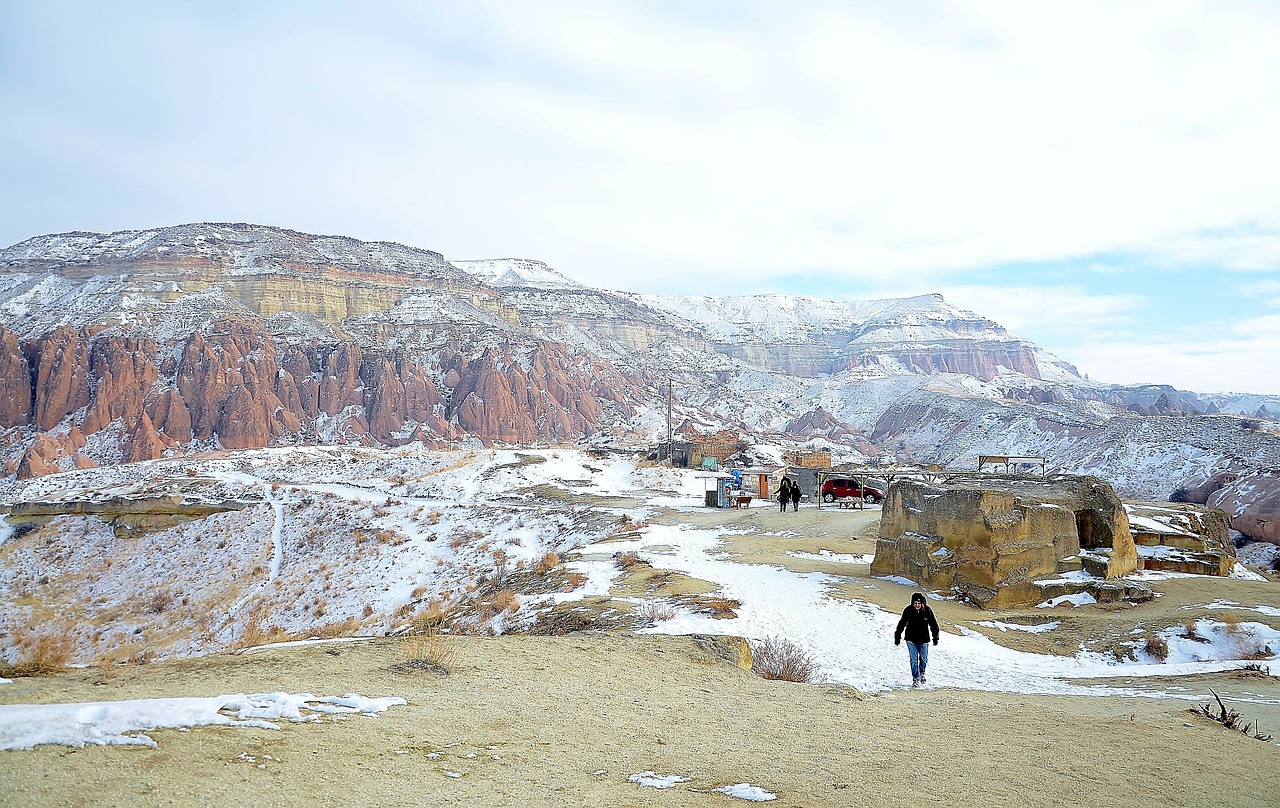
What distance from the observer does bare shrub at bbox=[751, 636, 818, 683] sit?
10.2m

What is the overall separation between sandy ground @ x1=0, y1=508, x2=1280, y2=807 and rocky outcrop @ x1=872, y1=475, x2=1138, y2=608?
18.3ft

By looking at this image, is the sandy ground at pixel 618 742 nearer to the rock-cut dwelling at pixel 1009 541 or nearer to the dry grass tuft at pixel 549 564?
the rock-cut dwelling at pixel 1009 541

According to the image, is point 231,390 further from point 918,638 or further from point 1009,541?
point 918,638

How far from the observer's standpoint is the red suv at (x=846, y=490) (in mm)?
33188

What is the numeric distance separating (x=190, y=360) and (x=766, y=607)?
303 feet

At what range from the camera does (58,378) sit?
3169 inches

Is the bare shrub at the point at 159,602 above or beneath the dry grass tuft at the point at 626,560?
beneath

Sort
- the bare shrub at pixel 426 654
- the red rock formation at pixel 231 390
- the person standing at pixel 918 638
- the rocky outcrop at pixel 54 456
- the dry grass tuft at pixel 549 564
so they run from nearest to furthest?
1. the bare shrub at pixel 426 654
2. the person standing at pixel 918 638
3. the dry grass tuft at pixel 549 564
4. the rocky outcrop at pixel 54 456
5. the red rock formation at pixel 231 390

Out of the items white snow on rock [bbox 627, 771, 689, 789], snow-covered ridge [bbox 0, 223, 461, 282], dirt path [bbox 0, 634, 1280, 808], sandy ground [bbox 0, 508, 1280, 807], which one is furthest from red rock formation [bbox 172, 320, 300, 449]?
white snow on rock [bbox 627, 771, 689, 789]

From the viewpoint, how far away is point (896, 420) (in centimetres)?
10869

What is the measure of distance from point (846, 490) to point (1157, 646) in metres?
21.5

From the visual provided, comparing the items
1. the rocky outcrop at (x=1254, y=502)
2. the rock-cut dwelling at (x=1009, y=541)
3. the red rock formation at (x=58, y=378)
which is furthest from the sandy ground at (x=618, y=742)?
the red rock formation at (x=58, y=378)

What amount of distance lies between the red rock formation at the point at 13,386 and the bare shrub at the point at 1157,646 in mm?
99608

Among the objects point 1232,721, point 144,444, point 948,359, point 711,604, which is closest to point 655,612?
point 711,604
